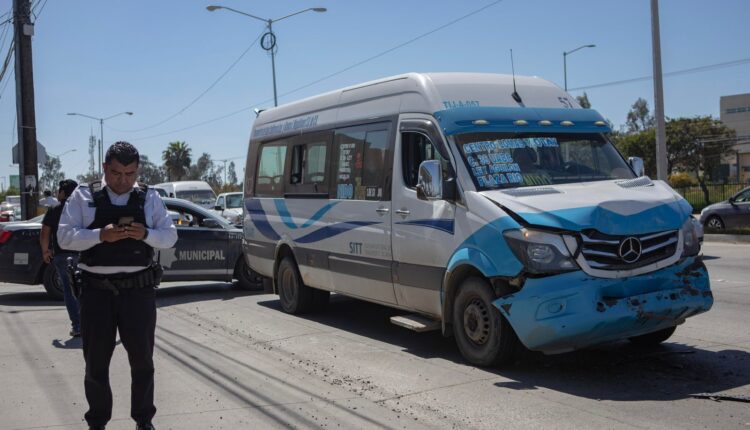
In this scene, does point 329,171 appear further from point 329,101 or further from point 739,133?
point 739,133

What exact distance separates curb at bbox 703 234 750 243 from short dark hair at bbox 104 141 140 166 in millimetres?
20141

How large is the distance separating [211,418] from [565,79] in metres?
39.3

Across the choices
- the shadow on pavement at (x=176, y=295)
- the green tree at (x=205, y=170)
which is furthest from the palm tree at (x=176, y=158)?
the shadow on pavement at (x=176, y=295)

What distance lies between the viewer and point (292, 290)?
10.8 metres

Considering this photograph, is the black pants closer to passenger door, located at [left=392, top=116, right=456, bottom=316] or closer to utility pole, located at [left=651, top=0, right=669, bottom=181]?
passenger door, located at [left=392, top=116, right=456, bottom=316]

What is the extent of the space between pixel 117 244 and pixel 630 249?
4.06 meters

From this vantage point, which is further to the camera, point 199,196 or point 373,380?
point 199,196

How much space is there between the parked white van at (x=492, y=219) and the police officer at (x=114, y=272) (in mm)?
3041

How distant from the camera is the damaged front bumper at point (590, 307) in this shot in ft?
20.2

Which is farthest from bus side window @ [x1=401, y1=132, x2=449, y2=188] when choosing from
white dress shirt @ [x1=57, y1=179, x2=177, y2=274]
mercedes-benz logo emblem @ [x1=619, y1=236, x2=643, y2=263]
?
white dress shirt @ [x1=57, y1=179, x2=177, y2=274]

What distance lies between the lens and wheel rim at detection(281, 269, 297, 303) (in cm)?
1077

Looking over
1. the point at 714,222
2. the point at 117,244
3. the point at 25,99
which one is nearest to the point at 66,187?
the point at 117,244

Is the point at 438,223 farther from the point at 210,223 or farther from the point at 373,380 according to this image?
the point at 210,223

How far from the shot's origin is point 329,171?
384 inches
